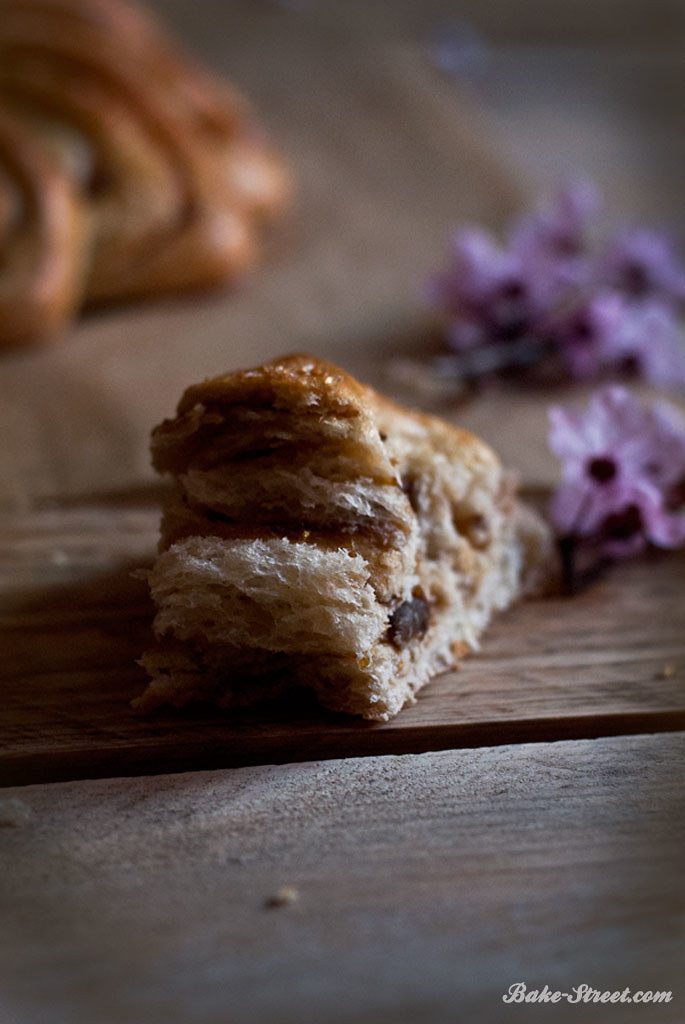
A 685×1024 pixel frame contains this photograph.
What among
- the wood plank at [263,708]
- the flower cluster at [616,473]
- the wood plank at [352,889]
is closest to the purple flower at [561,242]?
the flower cluster at [616,473]

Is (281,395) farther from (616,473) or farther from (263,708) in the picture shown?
(616,473)

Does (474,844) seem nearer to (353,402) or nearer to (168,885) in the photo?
(168,885)

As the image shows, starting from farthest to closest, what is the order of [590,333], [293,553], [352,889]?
[590,333], [293,553], [352,889]

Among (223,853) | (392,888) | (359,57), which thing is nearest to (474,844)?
(392,888)

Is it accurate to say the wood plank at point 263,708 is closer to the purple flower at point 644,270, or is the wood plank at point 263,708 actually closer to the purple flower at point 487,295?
the purple flower at point 487,295

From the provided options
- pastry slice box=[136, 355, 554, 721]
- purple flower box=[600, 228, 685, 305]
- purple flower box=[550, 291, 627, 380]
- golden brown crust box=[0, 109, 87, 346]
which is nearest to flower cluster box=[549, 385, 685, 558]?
pastry slice box=[136, 355, 554, 721]

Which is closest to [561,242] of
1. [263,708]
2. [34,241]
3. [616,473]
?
[616,473]
